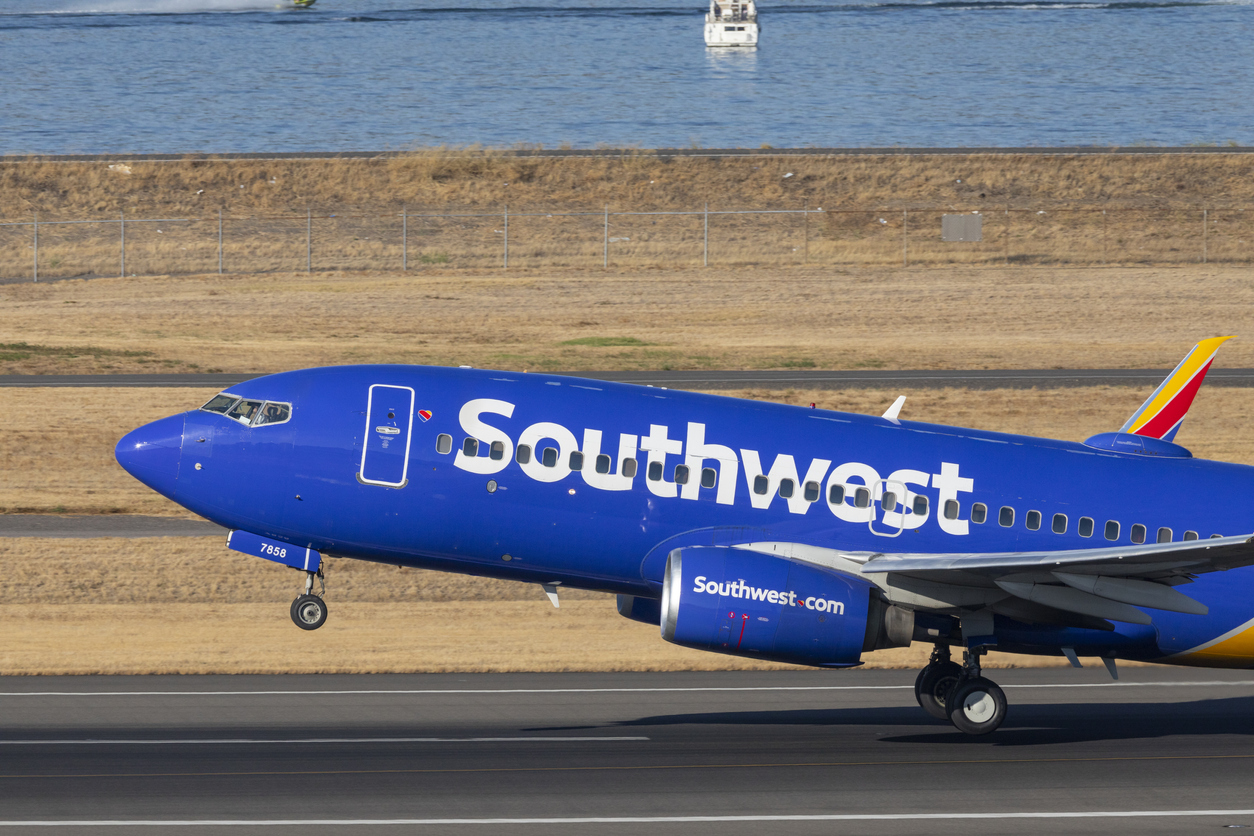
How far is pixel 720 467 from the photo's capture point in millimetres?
24656

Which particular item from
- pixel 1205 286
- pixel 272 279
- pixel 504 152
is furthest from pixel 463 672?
pixel 504 152

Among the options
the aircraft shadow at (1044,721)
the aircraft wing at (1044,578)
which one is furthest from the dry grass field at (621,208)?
the aircraft wing at (1044,578)

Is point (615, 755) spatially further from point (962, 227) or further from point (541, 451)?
point (962, 227)

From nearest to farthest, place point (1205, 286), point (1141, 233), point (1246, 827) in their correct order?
point (1246, 827), point (1205, 286), point (1141, 233)

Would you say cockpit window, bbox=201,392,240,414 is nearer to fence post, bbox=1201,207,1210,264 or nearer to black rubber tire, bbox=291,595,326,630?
black rubber tire, bbox=291,595,326,630

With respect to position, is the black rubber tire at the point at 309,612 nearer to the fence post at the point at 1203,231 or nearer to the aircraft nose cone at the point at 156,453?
the aircraft nose cone at the point at 156,453

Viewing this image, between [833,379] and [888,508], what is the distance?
116ft

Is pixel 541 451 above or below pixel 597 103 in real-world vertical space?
below

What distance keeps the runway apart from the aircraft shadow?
79mm

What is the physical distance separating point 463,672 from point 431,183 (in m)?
72.7

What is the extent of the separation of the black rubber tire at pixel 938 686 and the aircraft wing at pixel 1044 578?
1.80 m

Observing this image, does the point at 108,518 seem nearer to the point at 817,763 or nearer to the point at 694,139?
the point at 817,763

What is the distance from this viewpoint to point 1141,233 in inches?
3605

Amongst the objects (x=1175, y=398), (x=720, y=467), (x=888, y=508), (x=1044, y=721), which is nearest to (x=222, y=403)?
(x=720, y=467)
